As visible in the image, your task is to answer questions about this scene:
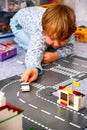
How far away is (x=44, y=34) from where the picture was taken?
1008 mm

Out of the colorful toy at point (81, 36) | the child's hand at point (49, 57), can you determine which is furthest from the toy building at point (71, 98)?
the colorful toy at point (81, 36)

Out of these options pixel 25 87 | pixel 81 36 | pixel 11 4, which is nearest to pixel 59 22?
pixel 25 87

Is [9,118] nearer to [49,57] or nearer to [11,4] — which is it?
[49,57]

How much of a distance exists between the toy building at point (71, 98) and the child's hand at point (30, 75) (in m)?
0.17

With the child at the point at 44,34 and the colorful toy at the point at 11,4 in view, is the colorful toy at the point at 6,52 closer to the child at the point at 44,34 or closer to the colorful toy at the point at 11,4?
the child at the point at 44,34

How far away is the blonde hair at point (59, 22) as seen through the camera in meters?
0.92

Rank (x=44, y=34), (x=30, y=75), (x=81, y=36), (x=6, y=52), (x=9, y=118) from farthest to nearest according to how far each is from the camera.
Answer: (x=81, y=36) < (x=6, y=52) < (x=44, y=34) < (x=30, y=75) < (x=9, y=118)

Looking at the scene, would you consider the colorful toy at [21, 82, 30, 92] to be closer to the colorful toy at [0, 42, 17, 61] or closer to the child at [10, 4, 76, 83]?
the child at [10, 4, 76, 83]

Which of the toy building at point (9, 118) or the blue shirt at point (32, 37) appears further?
the blue shirt at point (32, 37)

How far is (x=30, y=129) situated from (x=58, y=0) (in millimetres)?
1281

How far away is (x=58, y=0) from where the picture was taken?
1.75 meters

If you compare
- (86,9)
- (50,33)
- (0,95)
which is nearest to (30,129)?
(0,95)

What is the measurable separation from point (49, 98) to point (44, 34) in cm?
32

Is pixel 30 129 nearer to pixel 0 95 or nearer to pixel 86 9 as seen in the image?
pixel 0 95
